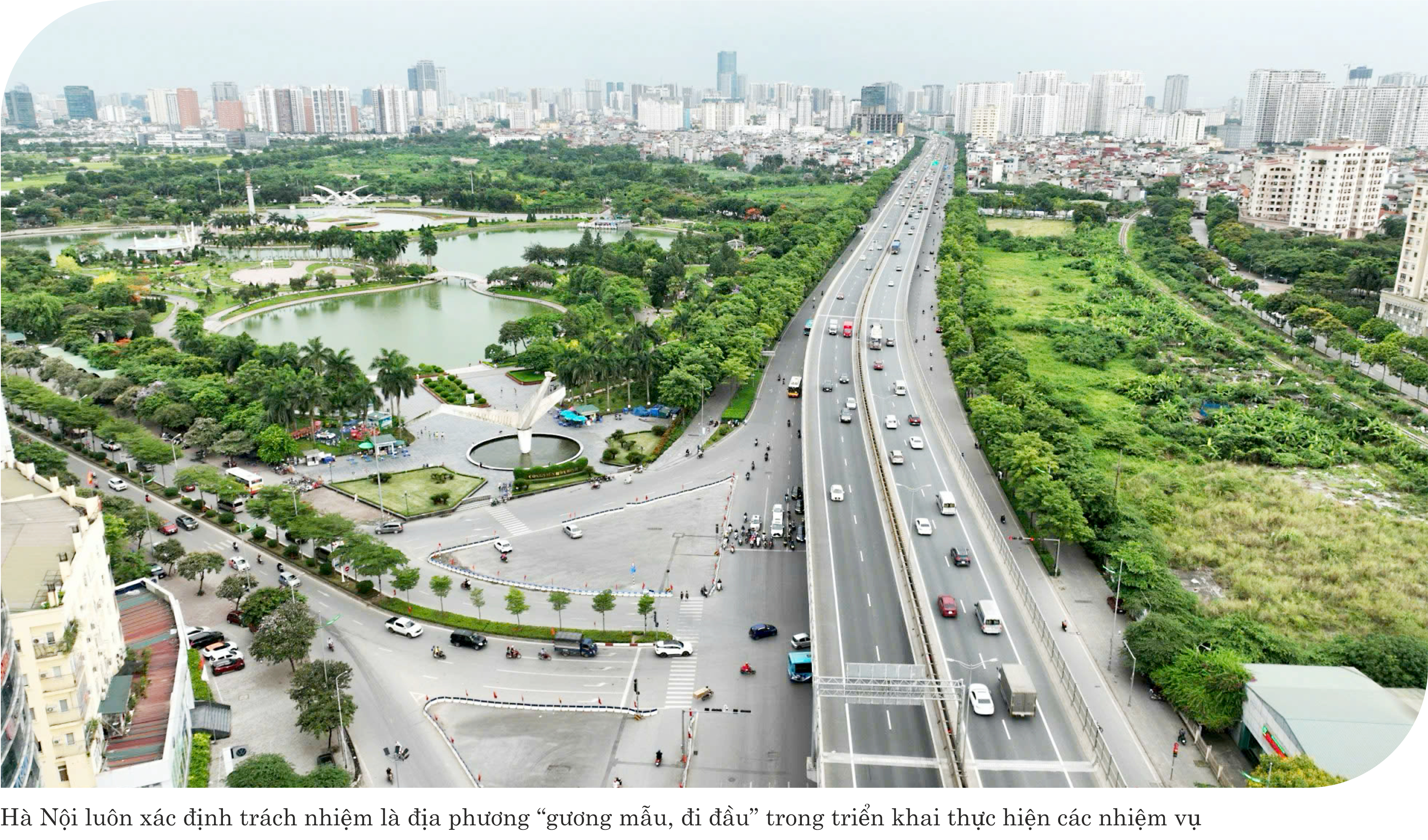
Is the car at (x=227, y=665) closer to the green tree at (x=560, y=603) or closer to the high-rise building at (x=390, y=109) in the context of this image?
the green tree at (x=560, y=603)

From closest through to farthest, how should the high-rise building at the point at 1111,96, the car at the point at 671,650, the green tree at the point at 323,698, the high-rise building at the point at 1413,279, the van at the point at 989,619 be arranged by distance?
the green tree at the point at 323,698 → the van at the point at 989,619 → the car at the point at 671,650 → the high-rise building at the point at 1413,279 → the high-rise building at the point at 1111,96

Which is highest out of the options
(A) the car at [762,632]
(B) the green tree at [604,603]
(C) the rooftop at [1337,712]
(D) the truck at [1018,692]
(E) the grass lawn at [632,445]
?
(D) the truck at [1018,692]

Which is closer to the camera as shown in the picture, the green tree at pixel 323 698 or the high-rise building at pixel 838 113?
the green tree at pixel 323 698

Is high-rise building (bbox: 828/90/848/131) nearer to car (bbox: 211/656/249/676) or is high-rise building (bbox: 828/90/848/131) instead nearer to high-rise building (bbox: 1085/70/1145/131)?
high-rise building (bbox: 1085/70/1145/131)

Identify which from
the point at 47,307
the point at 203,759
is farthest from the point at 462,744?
the point at 47,307

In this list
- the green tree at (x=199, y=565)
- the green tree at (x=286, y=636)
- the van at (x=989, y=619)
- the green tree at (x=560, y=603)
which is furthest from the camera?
the green tree at (x=199, y=565)

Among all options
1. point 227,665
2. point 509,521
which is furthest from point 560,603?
point 227,665

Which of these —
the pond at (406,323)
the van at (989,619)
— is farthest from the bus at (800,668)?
the pond at (406,323)
